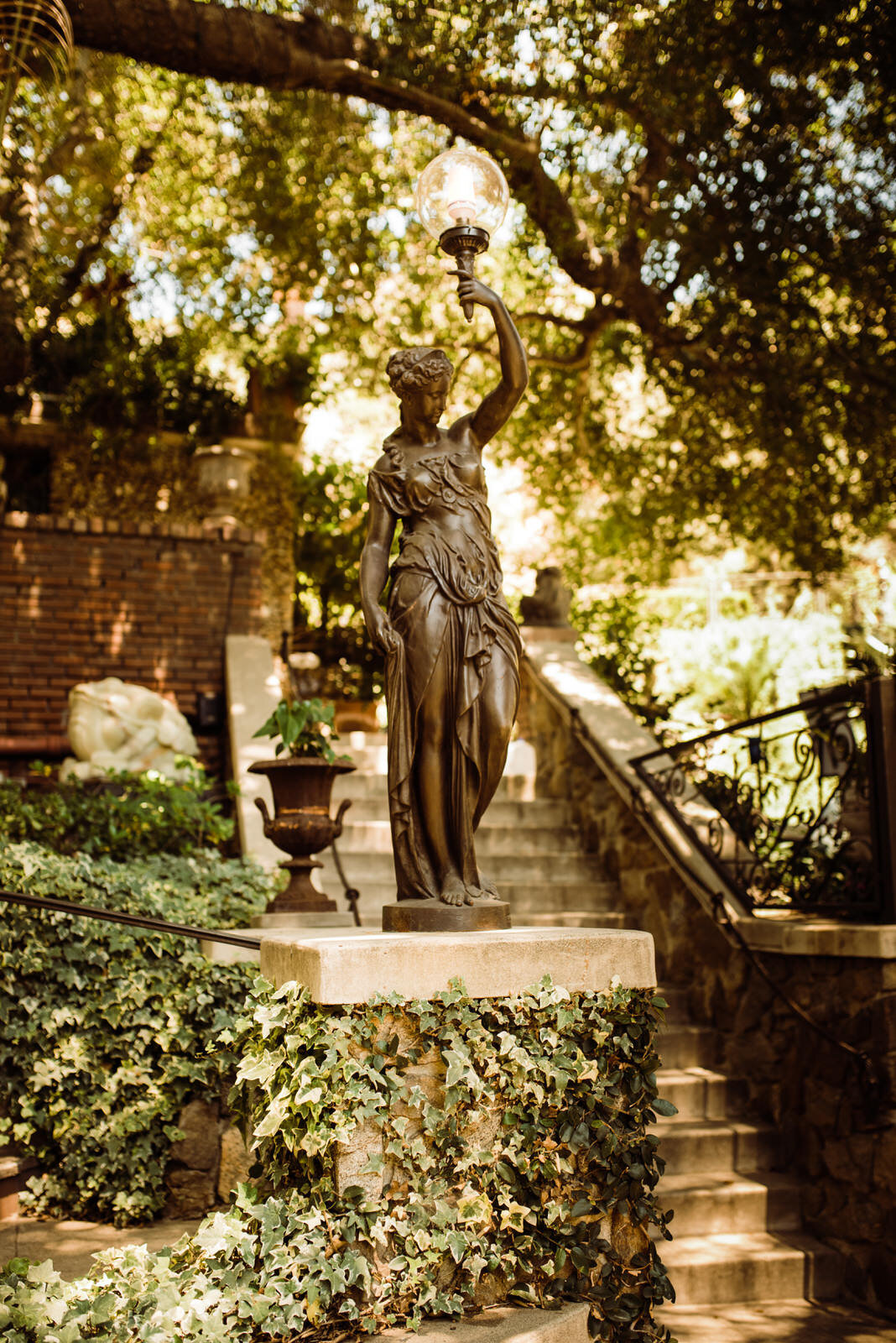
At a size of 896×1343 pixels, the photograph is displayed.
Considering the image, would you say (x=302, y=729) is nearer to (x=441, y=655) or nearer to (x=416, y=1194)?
(x=441, y=655)

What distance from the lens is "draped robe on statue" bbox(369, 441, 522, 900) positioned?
3469mm

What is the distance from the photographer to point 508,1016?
3119mm

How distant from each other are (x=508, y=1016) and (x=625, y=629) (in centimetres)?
757

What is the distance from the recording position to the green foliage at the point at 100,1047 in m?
4.59

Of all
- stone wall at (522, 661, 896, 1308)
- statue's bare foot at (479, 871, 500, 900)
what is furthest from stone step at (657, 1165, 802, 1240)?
statue's bare foot at (479, 871, 500, 900)

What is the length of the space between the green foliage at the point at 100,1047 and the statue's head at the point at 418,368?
2611 millimetres

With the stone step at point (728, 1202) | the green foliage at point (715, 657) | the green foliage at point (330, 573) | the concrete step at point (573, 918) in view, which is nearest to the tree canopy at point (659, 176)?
the green foliage at point (715, 657)

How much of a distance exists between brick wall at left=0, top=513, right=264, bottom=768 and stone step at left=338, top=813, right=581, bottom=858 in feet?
4.98

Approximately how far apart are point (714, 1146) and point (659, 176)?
6878mm

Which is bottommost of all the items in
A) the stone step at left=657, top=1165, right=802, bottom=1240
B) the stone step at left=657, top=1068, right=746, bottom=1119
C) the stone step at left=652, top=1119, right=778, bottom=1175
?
the stone step at left=657, top=1165, right=802, bottom=1240

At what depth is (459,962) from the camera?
10.1 feet

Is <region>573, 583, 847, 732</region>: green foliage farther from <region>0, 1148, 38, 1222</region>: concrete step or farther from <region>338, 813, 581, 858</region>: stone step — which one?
<region>0, 1148, 38, 1222</region>: concrete step

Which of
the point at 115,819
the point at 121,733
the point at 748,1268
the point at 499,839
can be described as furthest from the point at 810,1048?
the point at 121,733

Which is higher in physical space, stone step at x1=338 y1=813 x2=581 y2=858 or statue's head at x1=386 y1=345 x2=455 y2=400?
statue's head at x1=386 y1=345 x2=455 y2=400
